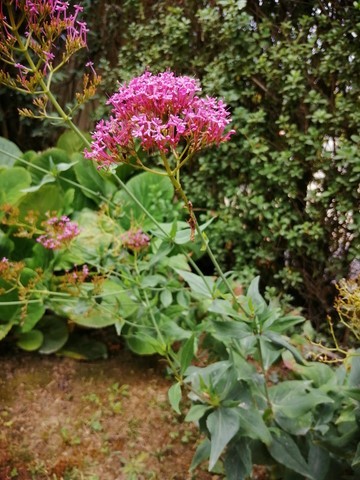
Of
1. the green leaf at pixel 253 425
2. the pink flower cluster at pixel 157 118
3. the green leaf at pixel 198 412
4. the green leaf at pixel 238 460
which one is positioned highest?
the pink flower cluster at pixel 157 118

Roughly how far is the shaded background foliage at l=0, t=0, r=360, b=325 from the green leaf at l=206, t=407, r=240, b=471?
1460 millimetres

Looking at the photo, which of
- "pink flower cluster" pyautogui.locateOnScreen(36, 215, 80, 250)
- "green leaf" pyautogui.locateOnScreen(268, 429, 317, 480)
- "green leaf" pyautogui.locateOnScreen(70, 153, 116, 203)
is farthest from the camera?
"green leaf" pyautogui.locateOnScreen(70, 153, 116, 203)

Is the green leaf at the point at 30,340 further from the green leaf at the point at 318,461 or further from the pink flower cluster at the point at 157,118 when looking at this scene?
the pink flower cluster at the point at 157,118

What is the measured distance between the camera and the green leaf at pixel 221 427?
5.61ft

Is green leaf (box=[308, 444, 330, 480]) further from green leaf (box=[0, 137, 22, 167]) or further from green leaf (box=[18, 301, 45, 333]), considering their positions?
green leaf (box=[0, 137, 22, 167])

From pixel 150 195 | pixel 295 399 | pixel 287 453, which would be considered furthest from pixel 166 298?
pixel 150 195

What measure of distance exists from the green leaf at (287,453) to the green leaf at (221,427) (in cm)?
25

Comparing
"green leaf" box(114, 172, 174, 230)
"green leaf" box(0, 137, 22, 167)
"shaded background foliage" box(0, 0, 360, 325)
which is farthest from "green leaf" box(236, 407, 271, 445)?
"green leaf" box(0, 137, 22, 167)

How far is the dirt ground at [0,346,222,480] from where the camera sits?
8.08 ft

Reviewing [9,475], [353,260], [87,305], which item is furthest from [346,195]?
[9,475]

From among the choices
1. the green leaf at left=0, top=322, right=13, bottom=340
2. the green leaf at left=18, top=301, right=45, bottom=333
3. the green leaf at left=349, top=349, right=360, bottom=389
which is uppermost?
the green leaf at left=349, top=349, right=360, bottom=389

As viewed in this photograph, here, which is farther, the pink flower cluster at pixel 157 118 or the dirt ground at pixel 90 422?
the dirt ground at pixel 90 422

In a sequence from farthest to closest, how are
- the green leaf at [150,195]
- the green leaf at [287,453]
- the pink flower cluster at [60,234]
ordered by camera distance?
1. the green leaf at [150,195]
2. the pink flower cluster at [60,234]
3. the green leaf at [287,453]

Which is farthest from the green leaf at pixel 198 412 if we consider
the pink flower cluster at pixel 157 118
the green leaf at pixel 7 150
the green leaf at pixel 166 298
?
the green leaf at pixel 7 150
